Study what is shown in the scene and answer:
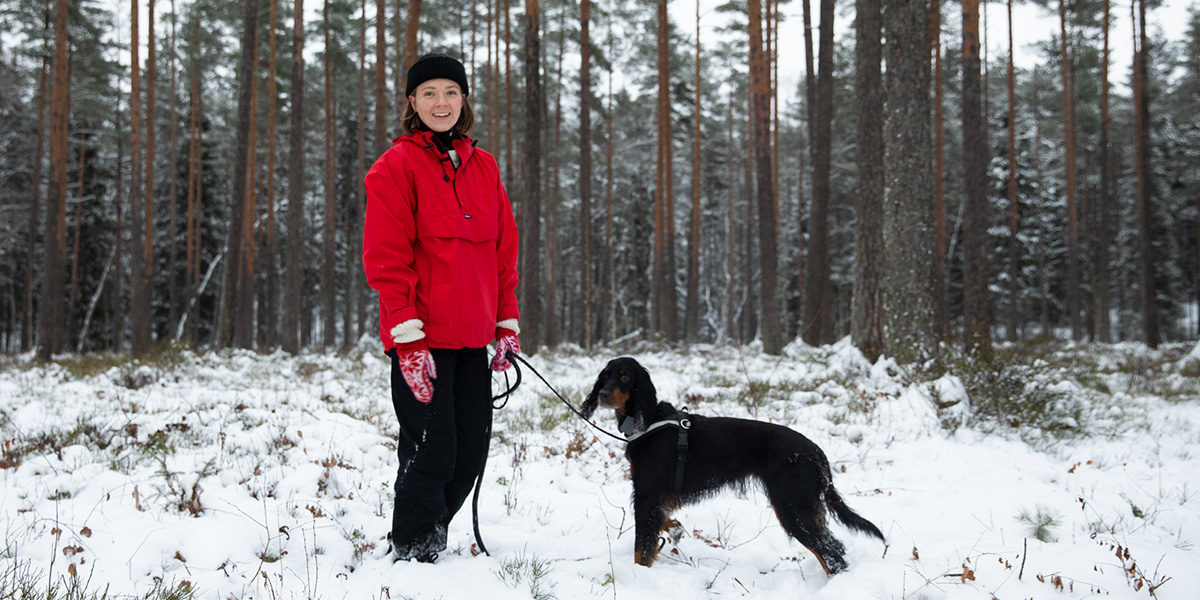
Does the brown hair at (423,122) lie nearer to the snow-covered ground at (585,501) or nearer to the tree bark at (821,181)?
the snow-covered ground at (585,501)

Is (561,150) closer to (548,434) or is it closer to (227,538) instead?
(548,434)

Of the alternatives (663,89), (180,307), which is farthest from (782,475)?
(180,307)

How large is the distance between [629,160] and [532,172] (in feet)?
68.0

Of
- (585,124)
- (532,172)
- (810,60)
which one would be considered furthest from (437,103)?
(810,60)

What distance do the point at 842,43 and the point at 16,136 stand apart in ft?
94.2

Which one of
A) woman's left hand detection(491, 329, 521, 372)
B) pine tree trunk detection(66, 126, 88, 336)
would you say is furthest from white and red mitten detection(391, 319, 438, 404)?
pine tree trunk detection(66, 126, 88, 336)

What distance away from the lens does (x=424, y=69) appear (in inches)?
108

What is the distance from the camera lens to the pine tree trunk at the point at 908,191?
7750 mm

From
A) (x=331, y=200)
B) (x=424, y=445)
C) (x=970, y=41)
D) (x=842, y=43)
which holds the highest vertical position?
(x=842, y=43)

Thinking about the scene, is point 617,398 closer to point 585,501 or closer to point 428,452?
point 428,452

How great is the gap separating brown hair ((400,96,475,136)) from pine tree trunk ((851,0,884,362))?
25.0 feet

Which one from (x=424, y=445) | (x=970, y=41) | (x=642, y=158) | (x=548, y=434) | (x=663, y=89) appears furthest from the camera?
(x=642, y=158)

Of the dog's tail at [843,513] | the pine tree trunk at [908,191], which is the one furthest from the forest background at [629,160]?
the dog's tail at [843,513]

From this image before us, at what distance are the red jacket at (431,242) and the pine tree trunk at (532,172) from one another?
9.04 metres
